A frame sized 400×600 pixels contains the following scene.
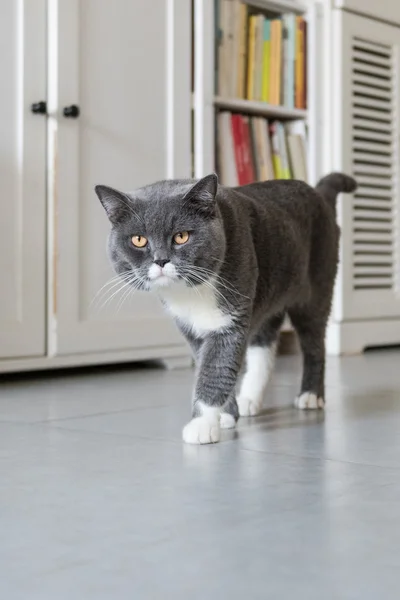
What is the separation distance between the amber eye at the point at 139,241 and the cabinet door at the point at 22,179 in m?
0.94

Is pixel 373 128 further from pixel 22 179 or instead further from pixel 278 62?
pixel 22 179

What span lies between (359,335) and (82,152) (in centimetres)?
139

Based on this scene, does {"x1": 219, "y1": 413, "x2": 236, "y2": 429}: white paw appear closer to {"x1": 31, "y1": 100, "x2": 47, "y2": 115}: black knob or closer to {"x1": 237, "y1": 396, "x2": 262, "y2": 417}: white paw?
{"x1": 237, "y1": 396, "x2": 262, "y2": 417}: white paw

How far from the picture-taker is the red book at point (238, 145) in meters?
3.05

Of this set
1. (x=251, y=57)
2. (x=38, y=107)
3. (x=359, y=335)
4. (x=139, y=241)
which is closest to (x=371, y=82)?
(x=251, y=57)

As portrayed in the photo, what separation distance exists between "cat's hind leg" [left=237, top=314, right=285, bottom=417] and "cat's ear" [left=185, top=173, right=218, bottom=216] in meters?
0.53

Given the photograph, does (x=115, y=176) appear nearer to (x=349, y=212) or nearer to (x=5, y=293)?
(x=5, y=293)

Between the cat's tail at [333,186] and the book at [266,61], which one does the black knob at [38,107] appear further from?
the book at [266,61]

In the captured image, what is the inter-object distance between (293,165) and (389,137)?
1.69 feet

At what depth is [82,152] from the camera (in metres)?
2.53

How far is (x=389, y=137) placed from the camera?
3.54 metres

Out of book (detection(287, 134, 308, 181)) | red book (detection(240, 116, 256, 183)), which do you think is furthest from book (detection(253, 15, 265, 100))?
book (detection(287, 134, 308, 181))

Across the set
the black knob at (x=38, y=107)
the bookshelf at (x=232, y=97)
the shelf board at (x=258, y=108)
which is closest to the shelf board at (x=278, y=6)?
the bookshelf at (x=232, y=97)

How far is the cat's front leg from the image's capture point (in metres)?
1.57
